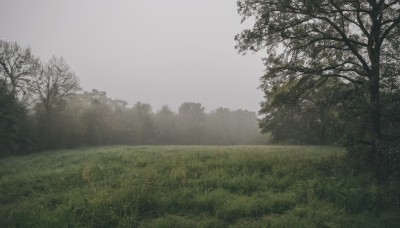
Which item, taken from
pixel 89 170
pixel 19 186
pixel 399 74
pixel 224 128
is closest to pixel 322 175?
pixel 399 74

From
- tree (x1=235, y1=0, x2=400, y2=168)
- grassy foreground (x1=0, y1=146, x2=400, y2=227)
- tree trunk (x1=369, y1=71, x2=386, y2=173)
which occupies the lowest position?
grassy foreground (x1=0, y1=146, x2=400, y2=227)

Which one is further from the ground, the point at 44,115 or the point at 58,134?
the point at 44,115

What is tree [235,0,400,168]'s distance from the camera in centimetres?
1195

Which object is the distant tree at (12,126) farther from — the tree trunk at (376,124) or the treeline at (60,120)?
the tree trunk at (376,124)

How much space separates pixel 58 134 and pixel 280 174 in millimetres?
49439

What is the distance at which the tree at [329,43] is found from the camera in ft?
39.2

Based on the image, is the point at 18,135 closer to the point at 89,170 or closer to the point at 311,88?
the point at 89,170

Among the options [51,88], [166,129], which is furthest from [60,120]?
[166,129]

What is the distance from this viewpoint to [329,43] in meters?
14.9

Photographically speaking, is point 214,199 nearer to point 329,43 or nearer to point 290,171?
point 290,171

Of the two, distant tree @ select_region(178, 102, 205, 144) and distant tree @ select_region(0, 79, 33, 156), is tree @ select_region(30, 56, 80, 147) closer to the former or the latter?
distant tree @ select_region(0, 79, 33, 156)

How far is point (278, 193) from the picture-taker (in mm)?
9414

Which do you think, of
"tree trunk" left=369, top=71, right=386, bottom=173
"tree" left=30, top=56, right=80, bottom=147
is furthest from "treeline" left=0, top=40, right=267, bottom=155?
"tree trunk" left=369, top=71, right=386, bottom=173

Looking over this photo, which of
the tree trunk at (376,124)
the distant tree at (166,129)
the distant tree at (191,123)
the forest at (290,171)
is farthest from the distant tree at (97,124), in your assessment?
the tree trunk at (376,124)
